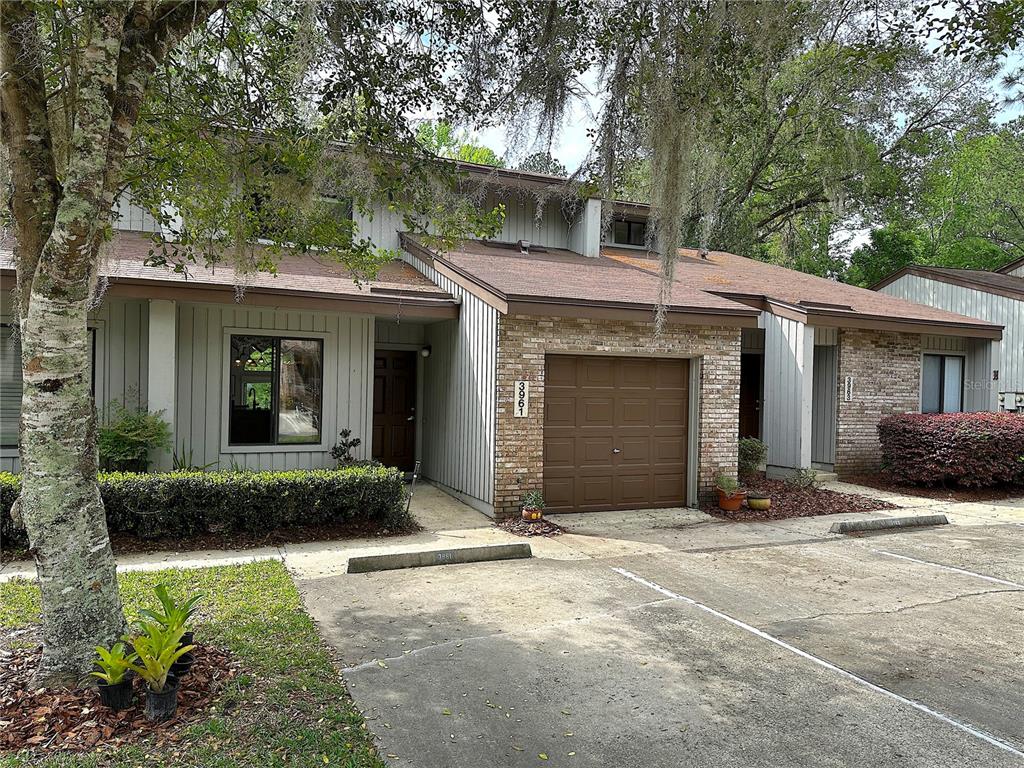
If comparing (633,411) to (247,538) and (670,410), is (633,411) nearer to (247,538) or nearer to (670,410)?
(670,410)

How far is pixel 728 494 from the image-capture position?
9.88m

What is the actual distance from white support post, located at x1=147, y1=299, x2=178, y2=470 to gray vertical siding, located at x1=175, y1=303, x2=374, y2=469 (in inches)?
18.4

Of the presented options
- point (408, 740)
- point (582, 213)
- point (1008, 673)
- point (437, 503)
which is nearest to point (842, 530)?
point (1008, 673)

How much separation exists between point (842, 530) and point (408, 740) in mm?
7088

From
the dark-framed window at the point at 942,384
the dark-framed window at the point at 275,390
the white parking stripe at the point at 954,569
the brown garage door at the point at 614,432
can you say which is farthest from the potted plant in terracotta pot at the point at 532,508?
the dark-framed window at the point at 942,384

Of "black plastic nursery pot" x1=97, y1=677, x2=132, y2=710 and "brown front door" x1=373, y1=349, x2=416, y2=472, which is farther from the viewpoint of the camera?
"brown front door" x1=373, y1=349, x2=416, y2=472

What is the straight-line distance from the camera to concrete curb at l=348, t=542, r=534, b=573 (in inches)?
264

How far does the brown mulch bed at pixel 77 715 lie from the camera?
3.44 metres

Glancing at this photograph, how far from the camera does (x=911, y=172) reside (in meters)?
23.2

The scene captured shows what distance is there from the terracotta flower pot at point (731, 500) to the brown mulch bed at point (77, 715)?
744cm

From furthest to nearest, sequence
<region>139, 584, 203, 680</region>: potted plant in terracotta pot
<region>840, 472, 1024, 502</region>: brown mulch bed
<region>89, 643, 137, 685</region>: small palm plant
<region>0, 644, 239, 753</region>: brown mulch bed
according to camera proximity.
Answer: <region>840, 472, 1024, 502</region>: brown mulch bed → <region>139, 584, 203, 680</region>: potted plant in terracotta pot → <region>89, 643, 137, 685</region>: small palm plant → <region>0, 644, 239, 753</region>: brown mulch bed

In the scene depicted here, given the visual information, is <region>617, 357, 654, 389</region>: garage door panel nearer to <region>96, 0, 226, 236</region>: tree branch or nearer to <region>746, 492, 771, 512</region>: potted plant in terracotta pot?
<region>746, 492, 771, 512</region>: potted plant in terracotta pot

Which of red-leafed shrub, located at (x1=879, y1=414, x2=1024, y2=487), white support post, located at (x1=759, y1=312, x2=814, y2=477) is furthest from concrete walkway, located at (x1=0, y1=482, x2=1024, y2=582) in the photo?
white support post, located at (x1=759, y1=312, x2=814, y2=477)

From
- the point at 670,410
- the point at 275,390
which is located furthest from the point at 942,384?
the point at 275,390
